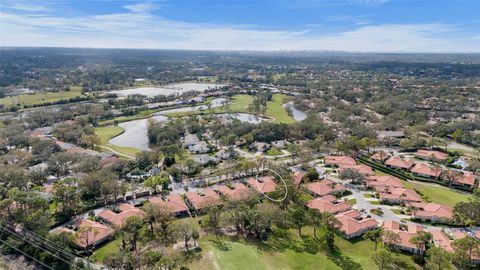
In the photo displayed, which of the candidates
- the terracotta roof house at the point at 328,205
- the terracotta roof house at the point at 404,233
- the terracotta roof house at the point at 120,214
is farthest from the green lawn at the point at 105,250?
the terracotta roof house at the point at 404,233

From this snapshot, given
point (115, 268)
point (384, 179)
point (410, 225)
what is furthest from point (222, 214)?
point (384, 179)

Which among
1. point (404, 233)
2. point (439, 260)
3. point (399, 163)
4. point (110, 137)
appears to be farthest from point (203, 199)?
point (110, 137)

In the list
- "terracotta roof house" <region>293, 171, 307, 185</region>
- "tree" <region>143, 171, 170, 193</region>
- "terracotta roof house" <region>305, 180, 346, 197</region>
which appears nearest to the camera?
"tree" <region>143, 171, 170, 193</region>

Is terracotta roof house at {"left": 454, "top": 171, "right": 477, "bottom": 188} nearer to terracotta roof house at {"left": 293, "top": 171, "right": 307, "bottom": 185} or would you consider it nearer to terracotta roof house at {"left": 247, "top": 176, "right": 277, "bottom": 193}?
terracotta roof house at {"left": 293, "top": 171, "right": 307, "bottom": 185}

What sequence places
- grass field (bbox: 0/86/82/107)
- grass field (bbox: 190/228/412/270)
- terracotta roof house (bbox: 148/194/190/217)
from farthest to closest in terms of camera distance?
grass field (bbox: 0/86/82/107) < terracotta roof house (bbox: 148/194/190/217) < grass field (bbox: 190/228/412/270)

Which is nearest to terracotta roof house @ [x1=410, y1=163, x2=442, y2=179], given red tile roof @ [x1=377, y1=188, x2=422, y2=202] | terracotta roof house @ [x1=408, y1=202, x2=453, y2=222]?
red tile roof @ [x1=377, y1=188, x2=422, y2=202]

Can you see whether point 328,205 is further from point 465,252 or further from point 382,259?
point 465,252

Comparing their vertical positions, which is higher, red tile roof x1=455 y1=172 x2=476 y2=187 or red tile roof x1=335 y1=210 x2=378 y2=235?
red tile roof x1=455 y1=172 x2=476 y2=187
